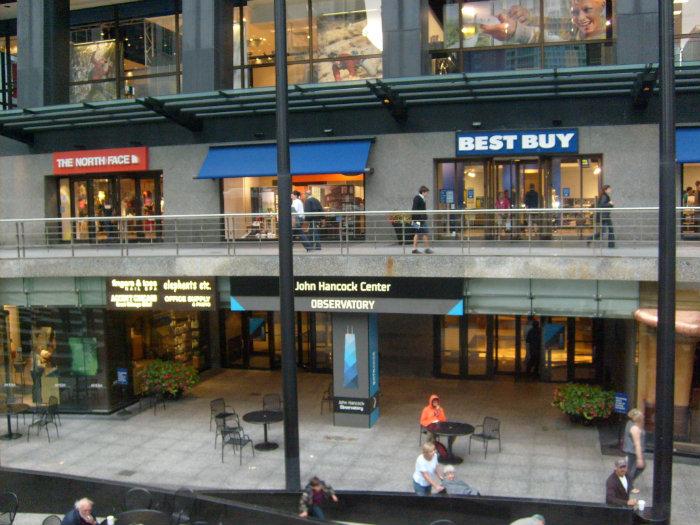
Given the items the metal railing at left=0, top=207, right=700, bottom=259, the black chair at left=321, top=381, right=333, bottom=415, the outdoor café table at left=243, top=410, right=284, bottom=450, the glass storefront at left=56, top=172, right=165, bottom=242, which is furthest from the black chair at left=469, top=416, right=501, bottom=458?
the glass storefront at left=56, top=172, right=165, bottom=242

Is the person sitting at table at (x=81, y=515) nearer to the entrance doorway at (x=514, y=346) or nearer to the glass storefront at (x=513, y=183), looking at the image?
the glass storefront at (x=513, y=183)

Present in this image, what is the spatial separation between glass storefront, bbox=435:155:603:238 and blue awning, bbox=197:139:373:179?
2.33 meters

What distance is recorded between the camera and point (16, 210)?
25094mm

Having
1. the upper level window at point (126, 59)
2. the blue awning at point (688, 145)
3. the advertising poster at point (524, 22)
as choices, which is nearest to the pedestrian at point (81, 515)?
the blue awning at point (688, 145)

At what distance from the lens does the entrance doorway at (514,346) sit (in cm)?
2110

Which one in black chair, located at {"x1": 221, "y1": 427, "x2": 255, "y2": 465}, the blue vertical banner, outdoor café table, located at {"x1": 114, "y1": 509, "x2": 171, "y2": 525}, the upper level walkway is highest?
the upper level walkway

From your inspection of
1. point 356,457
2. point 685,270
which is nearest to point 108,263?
point 356,457

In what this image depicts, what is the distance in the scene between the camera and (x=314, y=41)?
72.5 ft

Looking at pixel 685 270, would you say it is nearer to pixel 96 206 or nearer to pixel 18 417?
pixel 18 417

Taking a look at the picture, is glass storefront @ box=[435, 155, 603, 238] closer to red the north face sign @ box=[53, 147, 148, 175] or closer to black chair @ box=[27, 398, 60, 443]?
red the north face sign @ box=[53, 147, 148, 175]

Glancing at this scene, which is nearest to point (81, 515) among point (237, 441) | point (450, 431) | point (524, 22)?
point (237, 441)

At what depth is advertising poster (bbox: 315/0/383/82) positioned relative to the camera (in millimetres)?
21359

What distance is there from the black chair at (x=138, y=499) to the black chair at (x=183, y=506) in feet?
1.59

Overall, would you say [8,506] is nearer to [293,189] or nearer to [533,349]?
[293,189]
